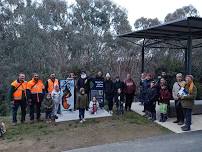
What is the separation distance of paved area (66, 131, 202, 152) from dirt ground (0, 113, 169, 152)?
1.67ft

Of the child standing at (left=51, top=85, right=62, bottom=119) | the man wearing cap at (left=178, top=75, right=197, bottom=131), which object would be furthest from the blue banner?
the man wearing cap at (left=178, top=75, right=197, bottom=131)

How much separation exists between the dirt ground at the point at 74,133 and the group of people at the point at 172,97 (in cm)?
61

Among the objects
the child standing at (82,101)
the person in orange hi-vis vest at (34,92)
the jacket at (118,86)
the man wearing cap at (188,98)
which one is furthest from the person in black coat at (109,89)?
the man wearing cap at (188,98)

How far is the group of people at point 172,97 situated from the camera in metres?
11.0

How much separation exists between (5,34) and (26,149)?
20.2 metres

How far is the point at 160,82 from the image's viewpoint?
12375mm

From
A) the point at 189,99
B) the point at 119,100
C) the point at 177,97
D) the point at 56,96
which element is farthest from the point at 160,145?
the point at 56,96

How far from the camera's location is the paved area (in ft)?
29.9

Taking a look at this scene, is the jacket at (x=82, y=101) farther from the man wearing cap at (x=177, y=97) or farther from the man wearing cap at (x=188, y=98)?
the man wearing cap at (x=188, y=98)

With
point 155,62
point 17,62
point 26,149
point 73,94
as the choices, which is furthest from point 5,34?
point 26,149

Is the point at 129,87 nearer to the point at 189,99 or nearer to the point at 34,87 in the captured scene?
the point at 189,99

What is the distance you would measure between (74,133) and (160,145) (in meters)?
2.84

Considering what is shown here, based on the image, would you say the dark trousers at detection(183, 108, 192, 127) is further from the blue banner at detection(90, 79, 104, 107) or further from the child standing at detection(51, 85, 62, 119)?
the child standing at detection(51, 85, 62, 119)

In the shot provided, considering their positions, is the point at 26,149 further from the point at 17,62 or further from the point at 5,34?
the point at 5,34
